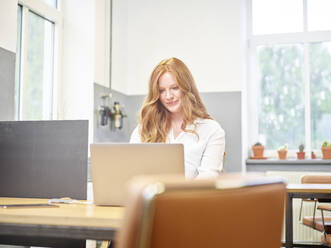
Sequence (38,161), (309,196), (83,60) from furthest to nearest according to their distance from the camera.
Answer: (83,60), (309,196), (38,161)

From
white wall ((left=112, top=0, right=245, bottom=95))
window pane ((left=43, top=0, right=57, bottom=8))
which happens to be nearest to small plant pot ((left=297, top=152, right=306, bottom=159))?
white wall ((left=112, top=0, right=245, bottom=95))

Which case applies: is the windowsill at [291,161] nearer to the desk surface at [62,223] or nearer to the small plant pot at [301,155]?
the small plant pot at [301,155]

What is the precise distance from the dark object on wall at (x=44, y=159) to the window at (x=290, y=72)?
3535mm

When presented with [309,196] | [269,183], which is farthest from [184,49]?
[269,183]

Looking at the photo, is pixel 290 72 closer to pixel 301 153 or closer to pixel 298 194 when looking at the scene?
pixel 301 153

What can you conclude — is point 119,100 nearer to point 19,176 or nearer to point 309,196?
point 309,196

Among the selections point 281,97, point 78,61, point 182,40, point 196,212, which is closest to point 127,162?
point 196,212

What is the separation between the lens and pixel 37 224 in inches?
48.3

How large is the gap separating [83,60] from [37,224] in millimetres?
2756

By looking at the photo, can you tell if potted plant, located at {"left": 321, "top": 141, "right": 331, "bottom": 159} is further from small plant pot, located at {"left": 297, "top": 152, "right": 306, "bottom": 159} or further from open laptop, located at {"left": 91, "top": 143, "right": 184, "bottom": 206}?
open laptop, located at {"left": 91, "top": 143, "right": 184, "bottom": 206}

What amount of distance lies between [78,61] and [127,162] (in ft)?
8.59

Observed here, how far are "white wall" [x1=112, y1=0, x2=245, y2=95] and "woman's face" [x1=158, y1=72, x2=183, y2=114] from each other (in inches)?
87.0

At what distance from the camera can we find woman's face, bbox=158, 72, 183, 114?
7.28 ft

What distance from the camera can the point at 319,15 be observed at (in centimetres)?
488
